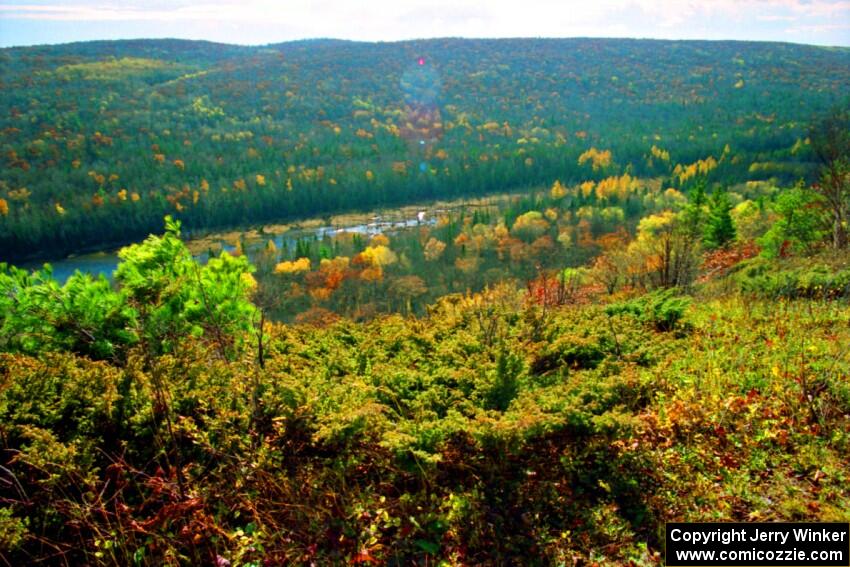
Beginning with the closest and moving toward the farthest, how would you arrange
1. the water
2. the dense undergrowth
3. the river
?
the dense undergrowth, the water, the river

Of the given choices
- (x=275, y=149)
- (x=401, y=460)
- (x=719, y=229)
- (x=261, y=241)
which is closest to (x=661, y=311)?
(x=401, y=460)

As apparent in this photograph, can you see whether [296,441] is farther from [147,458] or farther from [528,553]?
[528,553]

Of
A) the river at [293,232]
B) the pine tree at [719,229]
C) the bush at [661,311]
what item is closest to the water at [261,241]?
the river at [293,232]

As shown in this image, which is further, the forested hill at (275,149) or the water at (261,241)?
the forested hill at (275,149)

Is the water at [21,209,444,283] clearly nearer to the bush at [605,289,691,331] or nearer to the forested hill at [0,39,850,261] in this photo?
the forested hill at [0,39,850,261]

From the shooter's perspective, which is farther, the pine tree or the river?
the river

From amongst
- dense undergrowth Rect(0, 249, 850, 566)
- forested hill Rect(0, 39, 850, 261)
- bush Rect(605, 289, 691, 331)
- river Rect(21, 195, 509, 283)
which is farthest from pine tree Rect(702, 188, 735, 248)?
forested hill Rect(0, 39, 850, 261)

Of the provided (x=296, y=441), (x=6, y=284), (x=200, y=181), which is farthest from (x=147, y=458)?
(x=200, y=181)

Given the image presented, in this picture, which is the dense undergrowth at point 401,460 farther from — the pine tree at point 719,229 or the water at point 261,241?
the water at point 261,241
